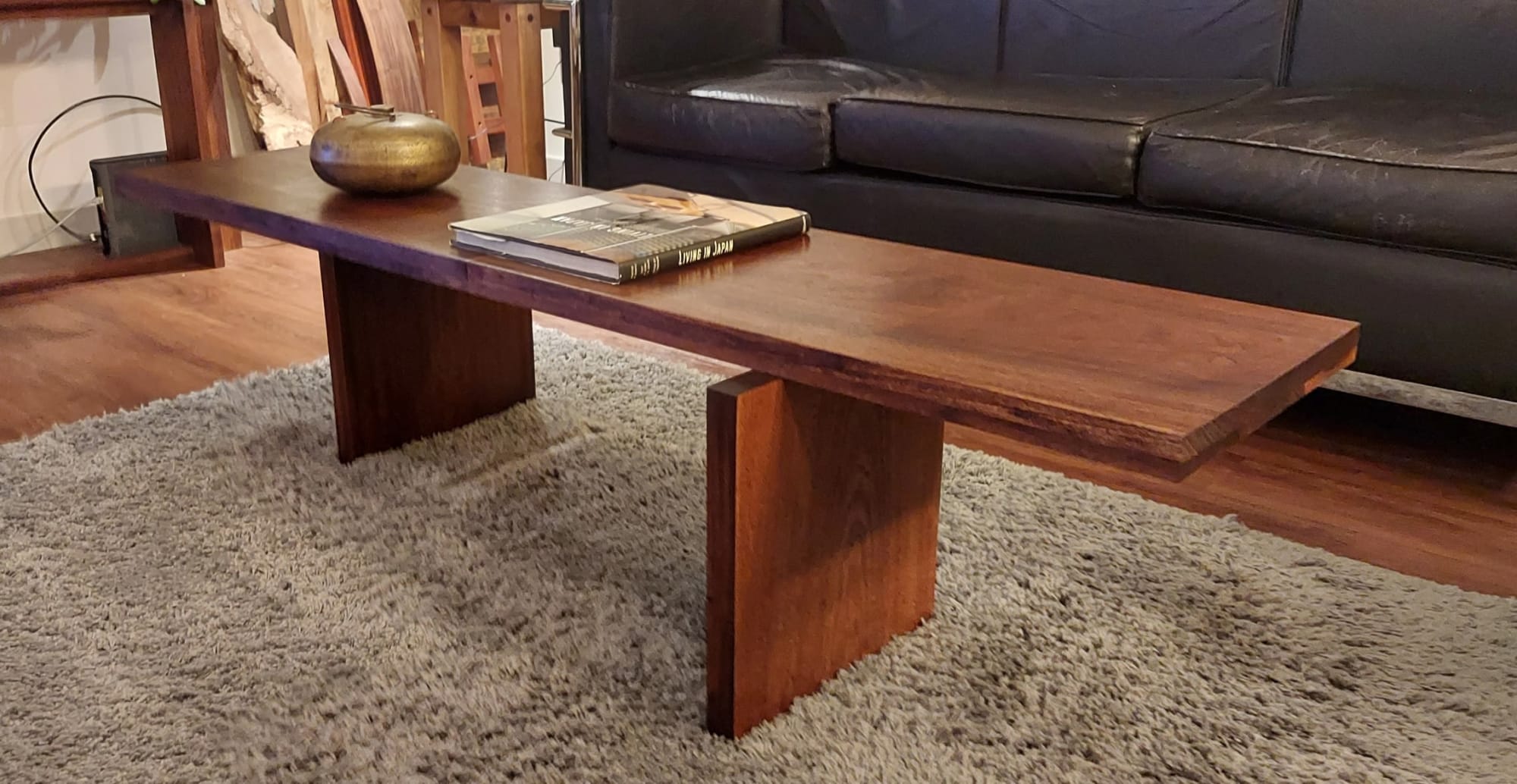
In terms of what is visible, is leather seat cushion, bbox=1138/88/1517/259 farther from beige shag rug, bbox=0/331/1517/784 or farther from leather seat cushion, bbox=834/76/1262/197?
beige shag rug, bbox=0/331/1517/784

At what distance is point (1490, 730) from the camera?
122 centimetres

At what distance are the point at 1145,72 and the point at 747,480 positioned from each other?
183 cm

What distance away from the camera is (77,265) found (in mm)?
2826

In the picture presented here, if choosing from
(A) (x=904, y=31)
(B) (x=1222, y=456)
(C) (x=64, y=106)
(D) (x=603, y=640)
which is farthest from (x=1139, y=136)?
A: (C) (x=64, y=106)

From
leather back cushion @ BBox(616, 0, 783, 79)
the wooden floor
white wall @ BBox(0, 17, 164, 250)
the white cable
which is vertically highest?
leather back cushion @ BBox(616, 0, 783, 79)

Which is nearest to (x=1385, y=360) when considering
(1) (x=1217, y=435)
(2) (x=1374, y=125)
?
(2) (x=1374, y=125)

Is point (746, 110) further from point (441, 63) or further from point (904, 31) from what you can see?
point (441, 63)

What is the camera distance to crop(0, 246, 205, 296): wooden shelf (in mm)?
2725

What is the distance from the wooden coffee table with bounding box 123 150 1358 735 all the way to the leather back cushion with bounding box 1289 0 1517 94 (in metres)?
1.39

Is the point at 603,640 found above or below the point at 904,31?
below

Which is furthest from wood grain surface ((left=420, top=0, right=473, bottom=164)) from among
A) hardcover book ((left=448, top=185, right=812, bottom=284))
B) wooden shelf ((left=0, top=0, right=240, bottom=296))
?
hardcover book ((left=448, top=185, right=812, bottom=284))

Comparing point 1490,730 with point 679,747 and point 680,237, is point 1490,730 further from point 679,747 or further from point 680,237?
point 680,237

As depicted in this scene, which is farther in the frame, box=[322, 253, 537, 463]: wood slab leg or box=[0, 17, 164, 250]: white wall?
box=[0, 17, 164, 250]: white wall

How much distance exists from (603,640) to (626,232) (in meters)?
0.45
